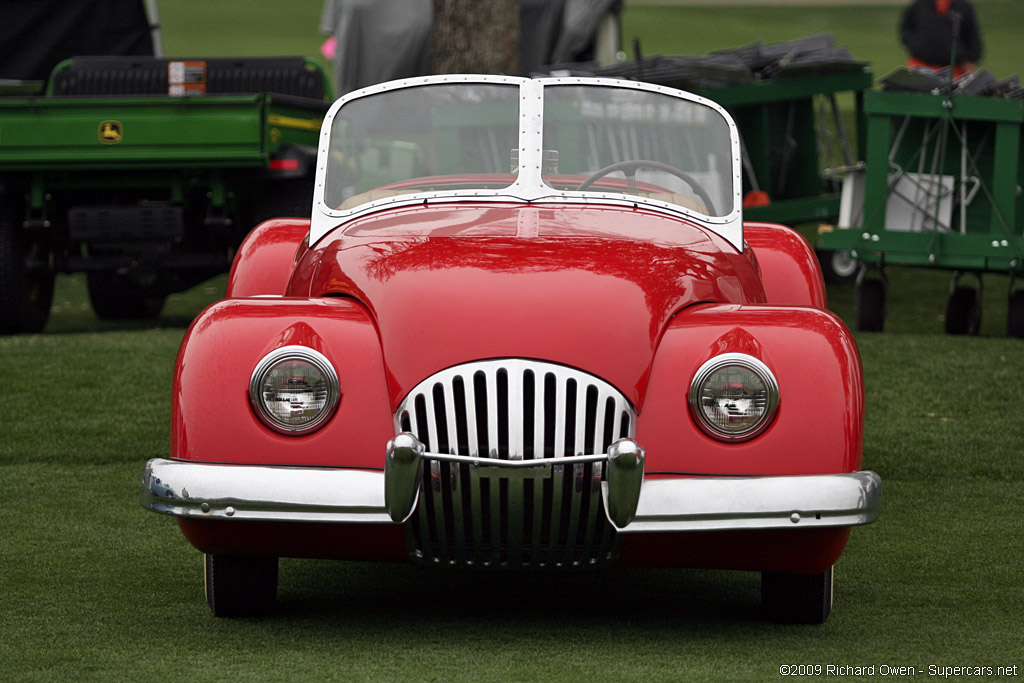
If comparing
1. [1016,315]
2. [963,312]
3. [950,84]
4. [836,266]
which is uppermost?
[950,84]

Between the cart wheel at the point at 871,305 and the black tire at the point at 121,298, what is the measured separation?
5.13 m

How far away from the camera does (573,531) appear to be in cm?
390

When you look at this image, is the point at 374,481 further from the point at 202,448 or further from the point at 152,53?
the point at 152,53

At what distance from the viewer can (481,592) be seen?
4.64 metres

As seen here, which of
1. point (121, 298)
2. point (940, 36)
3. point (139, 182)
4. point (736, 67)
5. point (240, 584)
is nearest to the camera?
point (240, 584)

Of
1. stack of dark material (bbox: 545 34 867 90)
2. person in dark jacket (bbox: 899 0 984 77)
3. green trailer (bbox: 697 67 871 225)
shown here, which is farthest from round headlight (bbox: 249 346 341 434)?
person in dark jacket (bbox: 899 0 984 77)

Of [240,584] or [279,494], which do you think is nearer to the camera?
[279,494]

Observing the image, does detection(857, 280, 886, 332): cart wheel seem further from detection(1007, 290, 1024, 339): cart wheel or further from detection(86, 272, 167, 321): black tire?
detection(86, 272, 167, 321): black tire

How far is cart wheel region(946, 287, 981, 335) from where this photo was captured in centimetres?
988

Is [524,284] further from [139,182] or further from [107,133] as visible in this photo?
[139,182]

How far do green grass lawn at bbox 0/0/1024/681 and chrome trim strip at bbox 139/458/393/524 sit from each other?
1.18 ft

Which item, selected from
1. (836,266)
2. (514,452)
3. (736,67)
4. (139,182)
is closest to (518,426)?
(514,452)

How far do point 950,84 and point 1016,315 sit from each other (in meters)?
1.47

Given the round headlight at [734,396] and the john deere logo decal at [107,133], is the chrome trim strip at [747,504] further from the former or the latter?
the john deere logo decal at [107,133]
